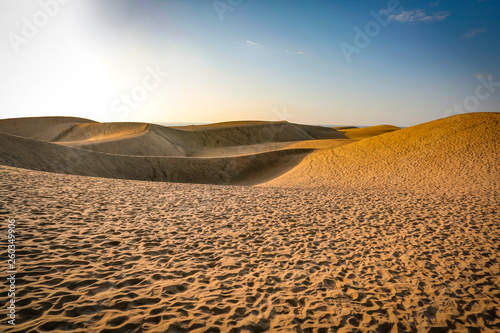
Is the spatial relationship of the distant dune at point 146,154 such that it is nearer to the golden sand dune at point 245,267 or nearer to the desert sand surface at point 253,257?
the desert sand surface at point 253,257

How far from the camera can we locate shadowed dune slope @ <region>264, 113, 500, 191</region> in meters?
14.0

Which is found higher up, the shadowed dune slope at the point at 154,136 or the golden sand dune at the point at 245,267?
the shadowed dune slope at the point at 154,136

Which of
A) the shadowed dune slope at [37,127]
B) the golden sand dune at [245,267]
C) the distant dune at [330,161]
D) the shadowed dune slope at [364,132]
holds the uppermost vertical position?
the shadowed dune slope at [364,132]

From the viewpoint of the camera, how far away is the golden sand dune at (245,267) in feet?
11.0

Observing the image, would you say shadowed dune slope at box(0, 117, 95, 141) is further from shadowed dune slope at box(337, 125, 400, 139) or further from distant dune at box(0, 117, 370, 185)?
shadowed dune slope at box(337, 125, 400, 139)

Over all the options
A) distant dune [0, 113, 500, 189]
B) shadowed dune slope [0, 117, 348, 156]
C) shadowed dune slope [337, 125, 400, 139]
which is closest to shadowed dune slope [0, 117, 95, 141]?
shadowed dune slope [0, 117, 348, 156]

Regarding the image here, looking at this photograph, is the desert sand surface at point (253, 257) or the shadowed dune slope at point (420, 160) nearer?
the desert sand surface at point (253, 257)

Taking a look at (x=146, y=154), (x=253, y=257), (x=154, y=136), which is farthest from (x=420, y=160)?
(x=154, y=136)

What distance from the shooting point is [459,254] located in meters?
5.55

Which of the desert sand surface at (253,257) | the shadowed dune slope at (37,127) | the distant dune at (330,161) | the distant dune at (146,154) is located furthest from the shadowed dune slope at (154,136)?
the desert sand surface at (253,257)

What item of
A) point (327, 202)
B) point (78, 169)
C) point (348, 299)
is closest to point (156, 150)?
point (78, 169)

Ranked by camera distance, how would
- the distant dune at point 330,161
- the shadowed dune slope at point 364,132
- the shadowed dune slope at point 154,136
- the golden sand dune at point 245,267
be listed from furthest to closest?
the shadowed dune slope at point 364,132 → the shadowed dune slope at point 154,136 → the distant dune at point 330,161 → the golden sand dune at point 245,267

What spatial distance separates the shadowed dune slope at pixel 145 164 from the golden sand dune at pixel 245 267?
8223mm

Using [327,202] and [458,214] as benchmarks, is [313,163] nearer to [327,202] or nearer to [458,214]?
[327,202]
